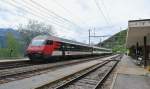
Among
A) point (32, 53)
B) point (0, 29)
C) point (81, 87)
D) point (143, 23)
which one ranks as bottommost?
point (81, 87)

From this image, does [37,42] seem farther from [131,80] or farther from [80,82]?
[131,80]

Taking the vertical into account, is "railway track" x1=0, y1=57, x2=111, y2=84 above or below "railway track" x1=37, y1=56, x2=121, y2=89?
above

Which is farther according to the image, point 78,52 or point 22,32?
point 22,32

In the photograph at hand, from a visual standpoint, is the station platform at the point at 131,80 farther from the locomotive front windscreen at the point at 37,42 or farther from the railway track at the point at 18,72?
the locomotive front windscreen at the point at 37,42

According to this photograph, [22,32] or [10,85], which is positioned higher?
[22,32]

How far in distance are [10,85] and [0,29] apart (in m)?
70.7

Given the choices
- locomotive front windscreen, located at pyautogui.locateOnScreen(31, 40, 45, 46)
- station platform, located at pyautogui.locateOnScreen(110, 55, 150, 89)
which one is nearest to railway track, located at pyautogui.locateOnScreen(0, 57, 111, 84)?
station platform, located at pyautogui.locateOnScreen(110, 55, 150, 89)

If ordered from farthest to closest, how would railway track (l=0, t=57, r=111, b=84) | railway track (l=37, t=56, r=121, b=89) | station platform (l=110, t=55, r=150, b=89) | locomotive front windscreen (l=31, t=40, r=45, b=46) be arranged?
1. locomotive front windscreen (l=31, t=40, r=45, b=46)
2. railway track (l=0, t=57, r=111, b=84)
3. station platform (l=110, t=55, r=150, b=89)
4. railway track (l=37, t=56, r=121, b=89)

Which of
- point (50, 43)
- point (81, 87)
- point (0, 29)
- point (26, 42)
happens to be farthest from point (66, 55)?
point (0, 29)

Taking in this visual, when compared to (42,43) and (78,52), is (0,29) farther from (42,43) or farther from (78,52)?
(42,43)

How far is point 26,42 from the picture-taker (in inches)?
2704

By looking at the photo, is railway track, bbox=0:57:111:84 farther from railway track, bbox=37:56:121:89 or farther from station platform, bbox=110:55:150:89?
station platform, bbox=110:55:150:89

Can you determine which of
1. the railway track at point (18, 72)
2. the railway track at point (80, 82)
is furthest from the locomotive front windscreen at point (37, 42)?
the railway track at point (80, 82)

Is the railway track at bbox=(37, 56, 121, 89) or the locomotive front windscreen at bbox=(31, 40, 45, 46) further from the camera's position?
the locomotive front windscreen at bbox=(31, 40, 45, 46)
